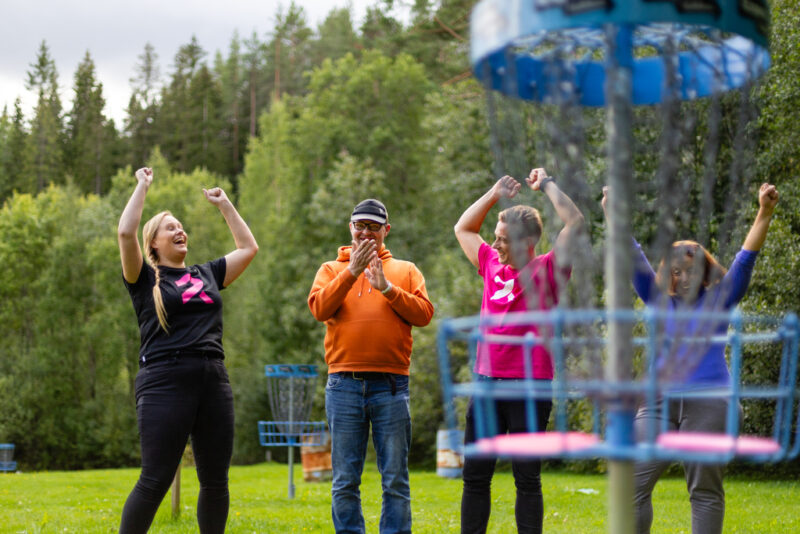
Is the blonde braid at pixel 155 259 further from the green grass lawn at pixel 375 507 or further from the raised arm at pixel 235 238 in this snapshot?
the green grass lawn at pixel 375 507

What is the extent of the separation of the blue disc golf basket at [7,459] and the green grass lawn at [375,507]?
1501 cm

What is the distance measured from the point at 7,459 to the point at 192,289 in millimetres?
27236

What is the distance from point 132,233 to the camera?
4242 mm

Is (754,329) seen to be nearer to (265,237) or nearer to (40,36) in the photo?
(265,237)

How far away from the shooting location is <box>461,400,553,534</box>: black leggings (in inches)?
169

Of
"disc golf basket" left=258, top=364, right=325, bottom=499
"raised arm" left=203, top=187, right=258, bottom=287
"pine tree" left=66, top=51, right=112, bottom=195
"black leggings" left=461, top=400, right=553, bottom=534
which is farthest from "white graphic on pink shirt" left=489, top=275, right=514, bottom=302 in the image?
"pine tree" left=66, top=51, right=112, bottom=195

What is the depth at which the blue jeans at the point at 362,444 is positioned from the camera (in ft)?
14.4

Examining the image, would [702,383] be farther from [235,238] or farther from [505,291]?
[235,238]


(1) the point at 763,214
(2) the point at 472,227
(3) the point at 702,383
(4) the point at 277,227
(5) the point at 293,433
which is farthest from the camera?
(4) the point at 277,227

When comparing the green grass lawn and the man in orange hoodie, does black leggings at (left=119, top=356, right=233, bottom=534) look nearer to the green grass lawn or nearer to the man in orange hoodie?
the man in orange hoodie

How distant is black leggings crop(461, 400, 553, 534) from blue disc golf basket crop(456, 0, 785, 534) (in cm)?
242

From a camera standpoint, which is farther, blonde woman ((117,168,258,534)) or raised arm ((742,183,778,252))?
blonde woman ((117,168,258,534))

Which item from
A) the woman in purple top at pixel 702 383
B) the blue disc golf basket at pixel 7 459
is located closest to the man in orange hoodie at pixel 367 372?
the woman in purple top at pixel 702 383

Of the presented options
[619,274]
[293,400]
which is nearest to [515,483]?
[619,274]
